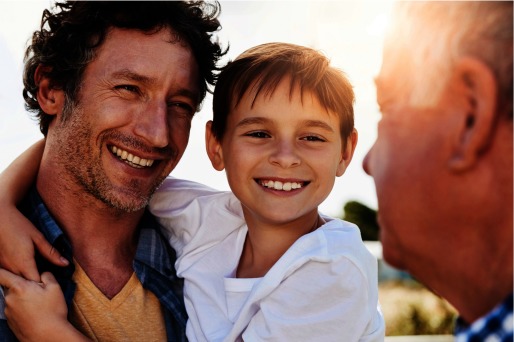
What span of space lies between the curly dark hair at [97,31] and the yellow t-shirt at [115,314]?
0.91 meters

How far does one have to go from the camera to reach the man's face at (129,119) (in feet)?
8.20

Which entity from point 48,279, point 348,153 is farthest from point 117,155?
point 348,153

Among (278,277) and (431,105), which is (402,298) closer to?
(278,277)

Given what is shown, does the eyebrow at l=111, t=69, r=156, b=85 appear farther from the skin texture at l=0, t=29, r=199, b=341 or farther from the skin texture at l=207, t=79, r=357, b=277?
the skin texture at l=207, t=79, r=357, b=277

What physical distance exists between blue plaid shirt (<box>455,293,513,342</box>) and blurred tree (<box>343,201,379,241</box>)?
51.5ft

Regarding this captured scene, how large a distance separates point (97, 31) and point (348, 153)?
4.19 feet

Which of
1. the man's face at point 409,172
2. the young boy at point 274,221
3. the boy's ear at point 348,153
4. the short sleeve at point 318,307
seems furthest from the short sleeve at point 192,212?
the man's face at point 409,172

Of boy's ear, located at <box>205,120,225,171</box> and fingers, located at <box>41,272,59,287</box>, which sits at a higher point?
boy's ear, located at <box>205,120,225,171</box>

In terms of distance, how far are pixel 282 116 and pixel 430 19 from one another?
127 centimetres

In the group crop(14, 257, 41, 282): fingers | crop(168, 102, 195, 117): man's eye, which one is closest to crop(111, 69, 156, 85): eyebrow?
crop(168, 102, 195, 117): man's eye

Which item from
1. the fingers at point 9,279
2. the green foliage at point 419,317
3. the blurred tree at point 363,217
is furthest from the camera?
the blurred tree at point 363,217

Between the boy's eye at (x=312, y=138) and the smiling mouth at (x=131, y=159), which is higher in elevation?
the boy's eye at (x=312, y=138)

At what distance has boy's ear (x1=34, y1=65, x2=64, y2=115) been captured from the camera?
280 centimetres

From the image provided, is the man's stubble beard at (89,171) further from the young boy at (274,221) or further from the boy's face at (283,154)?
the boy's face at (283,154)
